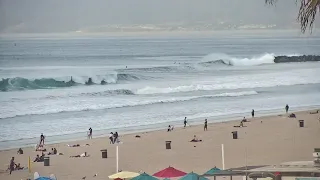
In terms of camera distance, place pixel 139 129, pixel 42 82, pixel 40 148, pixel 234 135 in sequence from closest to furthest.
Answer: pixel 40 148, pixel 234 135, pixel 139 129, pixel 42 82

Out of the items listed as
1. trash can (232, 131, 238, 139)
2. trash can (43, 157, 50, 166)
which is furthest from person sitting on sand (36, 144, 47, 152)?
trash can (232, 131, 238, 139)

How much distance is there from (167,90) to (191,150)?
4430 mm

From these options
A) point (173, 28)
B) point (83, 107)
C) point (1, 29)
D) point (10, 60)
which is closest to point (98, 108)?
point (83, 107)

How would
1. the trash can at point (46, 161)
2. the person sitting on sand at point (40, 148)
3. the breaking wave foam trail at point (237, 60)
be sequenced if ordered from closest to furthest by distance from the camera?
the trash can at point (46, 161), the person sitting on sand at point (40, 148), the breaking wave foam trail at point (237, 60)

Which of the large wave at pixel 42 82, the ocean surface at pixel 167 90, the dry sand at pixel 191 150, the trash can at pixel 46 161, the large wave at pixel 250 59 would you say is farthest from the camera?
the large wave at pixel 42 82

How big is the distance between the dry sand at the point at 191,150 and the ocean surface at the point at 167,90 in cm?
76

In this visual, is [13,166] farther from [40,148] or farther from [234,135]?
[234,135]

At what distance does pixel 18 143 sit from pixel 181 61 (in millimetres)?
7329

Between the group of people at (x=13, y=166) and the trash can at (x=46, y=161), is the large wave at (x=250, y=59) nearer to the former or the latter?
the trash can at (x=46, y=161)

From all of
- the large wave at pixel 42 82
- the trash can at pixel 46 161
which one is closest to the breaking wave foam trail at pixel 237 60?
the large wave at pixel 42 82

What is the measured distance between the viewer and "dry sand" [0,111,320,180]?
7.14 metres

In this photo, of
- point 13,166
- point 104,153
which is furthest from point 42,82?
point 13,166

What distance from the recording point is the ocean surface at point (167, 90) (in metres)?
10.4

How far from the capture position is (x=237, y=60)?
1316 cm
